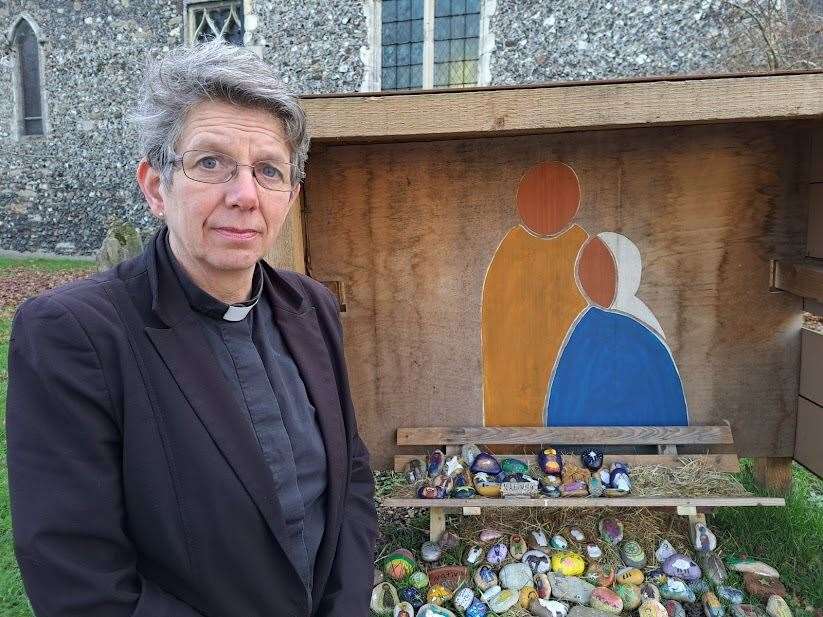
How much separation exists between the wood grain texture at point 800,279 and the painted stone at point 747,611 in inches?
45.9

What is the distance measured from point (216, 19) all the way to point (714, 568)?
13.8 m

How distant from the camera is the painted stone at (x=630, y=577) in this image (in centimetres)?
237

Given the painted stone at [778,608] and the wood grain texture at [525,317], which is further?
the wood grain texture at [525,317]

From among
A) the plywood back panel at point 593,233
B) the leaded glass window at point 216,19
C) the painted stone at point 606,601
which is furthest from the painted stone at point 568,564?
the leaded glass window at point 216,19

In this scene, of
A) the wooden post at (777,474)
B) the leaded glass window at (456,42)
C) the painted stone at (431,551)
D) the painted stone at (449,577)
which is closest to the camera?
the painted stone at (449,577)

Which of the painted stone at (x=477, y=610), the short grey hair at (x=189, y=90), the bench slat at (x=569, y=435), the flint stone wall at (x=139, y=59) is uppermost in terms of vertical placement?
the flint stone wall at (x=139, y=59)

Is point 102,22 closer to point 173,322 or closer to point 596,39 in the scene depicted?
point 596,39

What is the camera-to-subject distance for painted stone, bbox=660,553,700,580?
2361 millimetres

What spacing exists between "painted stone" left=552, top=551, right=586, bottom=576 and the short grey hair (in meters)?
2.01

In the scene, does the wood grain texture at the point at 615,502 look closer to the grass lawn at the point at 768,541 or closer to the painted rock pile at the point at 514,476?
the painted rock pile at the point at 514,476

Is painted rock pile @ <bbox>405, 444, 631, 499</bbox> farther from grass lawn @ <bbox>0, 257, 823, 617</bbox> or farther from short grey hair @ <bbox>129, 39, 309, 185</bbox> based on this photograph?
short grey hair @ <bbox>129, 39, 309, 185</bbox>

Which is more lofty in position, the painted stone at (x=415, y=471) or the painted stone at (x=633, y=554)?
the painted stone at (x=415, y=471)

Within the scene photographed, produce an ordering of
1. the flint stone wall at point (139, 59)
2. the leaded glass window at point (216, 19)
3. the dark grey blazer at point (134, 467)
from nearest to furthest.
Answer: the dark grey blazer at point (134, 467) → the flint stone wall at point (139, 59) → the leaded glass window at point (216, 19)

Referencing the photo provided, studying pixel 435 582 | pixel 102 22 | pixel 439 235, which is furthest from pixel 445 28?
pixel 435 582
